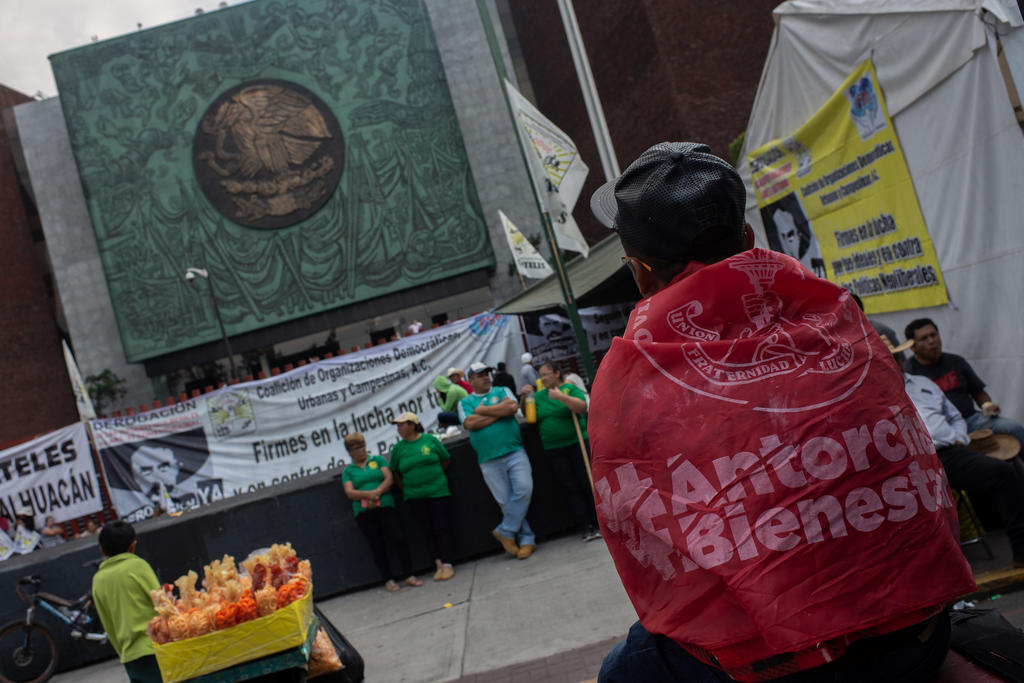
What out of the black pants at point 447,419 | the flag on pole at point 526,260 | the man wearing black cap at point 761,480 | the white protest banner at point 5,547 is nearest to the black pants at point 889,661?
the man wearing black cap at point 761,480

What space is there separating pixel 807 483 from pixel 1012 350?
5.48 metres

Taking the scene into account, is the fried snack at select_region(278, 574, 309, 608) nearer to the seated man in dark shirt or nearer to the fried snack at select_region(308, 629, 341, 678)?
the fried snack at select_region(308, 629, 341, 678)

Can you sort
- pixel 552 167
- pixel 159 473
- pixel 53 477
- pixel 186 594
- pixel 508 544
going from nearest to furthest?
pixel 186 594 < pixel 552 167 < pixel 508 544 < pixel 53 477 < pixel 159 473

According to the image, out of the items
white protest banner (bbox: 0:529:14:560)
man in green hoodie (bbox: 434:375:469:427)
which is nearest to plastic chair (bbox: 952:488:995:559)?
man in green hoodie (bbox: 434:375:469:427)

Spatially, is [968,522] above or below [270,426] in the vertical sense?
below

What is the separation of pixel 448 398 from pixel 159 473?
19.8ft

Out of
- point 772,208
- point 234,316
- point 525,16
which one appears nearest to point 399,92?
point 525,16

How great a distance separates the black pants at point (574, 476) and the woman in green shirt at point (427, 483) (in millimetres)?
1157

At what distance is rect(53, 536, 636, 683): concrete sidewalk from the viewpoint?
5.47 metres

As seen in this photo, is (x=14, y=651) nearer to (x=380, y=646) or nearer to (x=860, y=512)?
(x=380, y=646)

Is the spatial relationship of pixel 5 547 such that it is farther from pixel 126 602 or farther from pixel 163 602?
pixel 163 602

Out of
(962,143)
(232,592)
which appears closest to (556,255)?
(962,143)

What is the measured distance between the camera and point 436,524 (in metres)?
8.39

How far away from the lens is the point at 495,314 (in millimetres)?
15375
